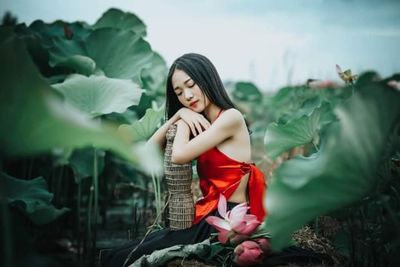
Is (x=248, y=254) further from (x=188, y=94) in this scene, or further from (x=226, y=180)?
(x=188, y=94)

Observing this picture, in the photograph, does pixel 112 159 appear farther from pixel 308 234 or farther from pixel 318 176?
pixel 318 176

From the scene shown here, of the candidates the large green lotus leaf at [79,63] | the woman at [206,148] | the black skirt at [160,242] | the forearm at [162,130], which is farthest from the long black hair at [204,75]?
the large green lotus leaf at [79,63]

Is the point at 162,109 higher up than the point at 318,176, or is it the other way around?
the point at 162,109

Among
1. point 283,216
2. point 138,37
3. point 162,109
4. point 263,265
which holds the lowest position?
point 263,265

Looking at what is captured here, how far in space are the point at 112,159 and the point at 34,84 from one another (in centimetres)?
184

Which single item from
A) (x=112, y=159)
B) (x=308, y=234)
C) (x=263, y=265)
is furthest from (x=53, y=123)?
(x=112, y=159)

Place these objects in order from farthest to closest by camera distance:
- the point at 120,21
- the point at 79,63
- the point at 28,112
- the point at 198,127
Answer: the point at 120,21
the point at 79,63
the point at 198,127
the point at 28,112

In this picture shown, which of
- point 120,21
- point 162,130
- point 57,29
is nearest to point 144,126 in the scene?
point 162,130

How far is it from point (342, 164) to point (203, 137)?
0.49m

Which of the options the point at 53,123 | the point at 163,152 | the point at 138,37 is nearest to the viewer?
the point at 53,123

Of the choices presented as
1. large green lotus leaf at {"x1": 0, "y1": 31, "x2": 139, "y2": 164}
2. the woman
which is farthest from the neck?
large green lotus leaf at {"x1": 0, "y1": 31, "x2": 139, "y2": 164}

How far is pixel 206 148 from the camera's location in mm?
1370

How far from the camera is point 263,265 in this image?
4.06ft

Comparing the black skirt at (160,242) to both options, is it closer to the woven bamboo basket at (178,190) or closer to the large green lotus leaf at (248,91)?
the woven bamboo basket at (178,190)
